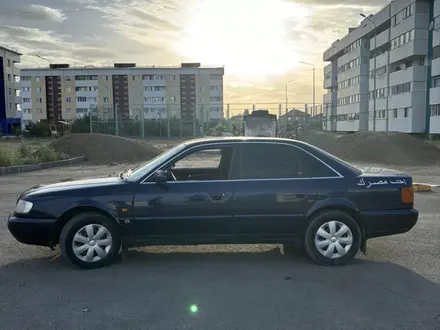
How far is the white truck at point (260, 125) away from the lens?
3045 cm

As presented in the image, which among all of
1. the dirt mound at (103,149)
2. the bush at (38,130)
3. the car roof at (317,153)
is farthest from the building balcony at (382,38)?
the car roof at (317,153)

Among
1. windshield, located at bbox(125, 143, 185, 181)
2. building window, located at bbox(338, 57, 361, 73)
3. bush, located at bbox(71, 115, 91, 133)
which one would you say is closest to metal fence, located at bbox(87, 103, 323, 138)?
bush, located at bbox(71, 115, 91, 133)

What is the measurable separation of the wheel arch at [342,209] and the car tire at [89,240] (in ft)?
7.81

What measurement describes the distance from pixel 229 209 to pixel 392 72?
51212mm

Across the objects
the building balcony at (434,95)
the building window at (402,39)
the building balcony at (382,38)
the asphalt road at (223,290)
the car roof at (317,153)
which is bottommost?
the asphalt road at (223,290)

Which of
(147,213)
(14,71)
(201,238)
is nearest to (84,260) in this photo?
(147,213)

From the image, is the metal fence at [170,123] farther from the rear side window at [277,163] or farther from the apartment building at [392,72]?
the rear side window at [277,163]

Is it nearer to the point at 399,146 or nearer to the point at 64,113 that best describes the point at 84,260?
the point at 399,146

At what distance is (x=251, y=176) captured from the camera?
5.50 metres

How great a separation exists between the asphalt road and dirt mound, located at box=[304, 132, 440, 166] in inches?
694

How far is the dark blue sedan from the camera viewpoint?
5.30 meters

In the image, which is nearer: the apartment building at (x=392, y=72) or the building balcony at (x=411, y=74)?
the apartment building at (x=392, y=72)

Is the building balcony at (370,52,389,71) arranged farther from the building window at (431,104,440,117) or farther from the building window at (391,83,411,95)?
the building window at (431,104,440,117)

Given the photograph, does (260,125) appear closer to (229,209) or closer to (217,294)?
(229,209)
